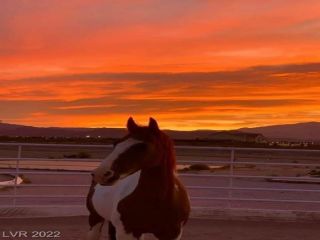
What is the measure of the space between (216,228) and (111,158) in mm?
4995

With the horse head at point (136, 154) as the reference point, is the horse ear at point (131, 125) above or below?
above

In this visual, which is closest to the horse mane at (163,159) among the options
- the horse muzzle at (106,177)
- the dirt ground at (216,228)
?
the horse muzzle at (106,177)

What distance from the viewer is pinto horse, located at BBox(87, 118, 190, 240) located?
500cm

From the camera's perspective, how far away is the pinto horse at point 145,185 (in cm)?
500

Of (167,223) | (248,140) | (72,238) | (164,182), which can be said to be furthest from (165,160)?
(248,140)

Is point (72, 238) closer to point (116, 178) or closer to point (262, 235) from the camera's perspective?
point (262, 235)

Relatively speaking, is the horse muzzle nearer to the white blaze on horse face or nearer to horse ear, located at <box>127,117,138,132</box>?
the white blaze on horse face

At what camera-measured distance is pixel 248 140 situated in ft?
304

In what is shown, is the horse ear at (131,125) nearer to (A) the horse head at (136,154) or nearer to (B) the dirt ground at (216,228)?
(A) the horse head at (136,154)

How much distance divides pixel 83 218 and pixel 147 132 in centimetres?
536

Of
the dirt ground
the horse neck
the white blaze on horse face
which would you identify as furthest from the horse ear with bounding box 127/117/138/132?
the dirt ground

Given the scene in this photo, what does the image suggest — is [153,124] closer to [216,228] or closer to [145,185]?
[145,185]

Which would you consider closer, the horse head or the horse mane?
the horse head

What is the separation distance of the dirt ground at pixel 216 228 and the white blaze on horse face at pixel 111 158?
12.1 feet
